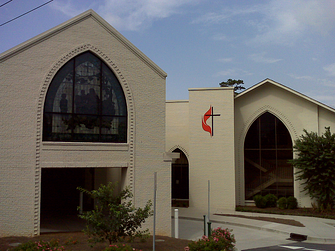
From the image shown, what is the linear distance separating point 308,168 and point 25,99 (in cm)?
1732

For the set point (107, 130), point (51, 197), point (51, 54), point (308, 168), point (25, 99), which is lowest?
point (51, 197)

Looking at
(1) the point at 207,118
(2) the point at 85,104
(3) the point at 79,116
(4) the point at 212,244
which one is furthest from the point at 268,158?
(4) the point at 212,244

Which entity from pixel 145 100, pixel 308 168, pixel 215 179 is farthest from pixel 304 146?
pixel 145 100

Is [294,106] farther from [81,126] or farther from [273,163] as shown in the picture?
[81,126]

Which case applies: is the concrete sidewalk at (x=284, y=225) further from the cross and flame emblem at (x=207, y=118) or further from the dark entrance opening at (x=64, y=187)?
the dark entrance opening at (x=64, y=187)

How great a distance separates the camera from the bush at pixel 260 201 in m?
26.2

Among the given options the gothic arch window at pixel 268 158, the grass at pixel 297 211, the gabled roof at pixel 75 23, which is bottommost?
the grass at pixel 297 211

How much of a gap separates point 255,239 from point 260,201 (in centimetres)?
916

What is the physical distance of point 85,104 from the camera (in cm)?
1572

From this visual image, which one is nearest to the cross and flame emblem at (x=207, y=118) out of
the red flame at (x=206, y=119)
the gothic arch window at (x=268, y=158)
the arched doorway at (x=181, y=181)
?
the red flame at (x=206, y=119)

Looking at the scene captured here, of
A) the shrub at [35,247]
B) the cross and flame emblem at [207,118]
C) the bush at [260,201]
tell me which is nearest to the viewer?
the shrub at [35,247]

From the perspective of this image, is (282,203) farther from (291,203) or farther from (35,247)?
(35,247)

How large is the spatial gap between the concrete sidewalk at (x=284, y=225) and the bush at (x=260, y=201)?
6.57 ft

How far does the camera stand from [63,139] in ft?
50.5
